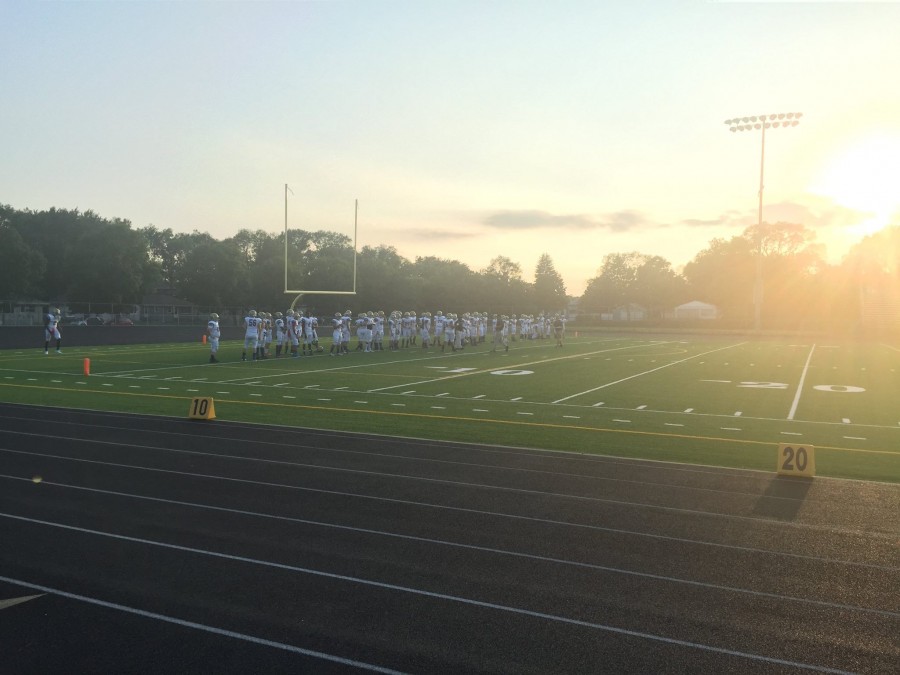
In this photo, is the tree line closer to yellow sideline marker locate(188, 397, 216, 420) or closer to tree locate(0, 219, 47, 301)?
tree locate(0, 219, 47, 301)

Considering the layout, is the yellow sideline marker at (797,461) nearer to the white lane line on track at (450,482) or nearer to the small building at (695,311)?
the white lane line on track at (450,482)

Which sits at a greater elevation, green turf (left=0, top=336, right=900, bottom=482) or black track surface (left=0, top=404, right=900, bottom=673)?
green turf (left=0, top=336, right=900, bottom=482)

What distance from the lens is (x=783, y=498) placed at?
336 inches

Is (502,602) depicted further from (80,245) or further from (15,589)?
(80,245)

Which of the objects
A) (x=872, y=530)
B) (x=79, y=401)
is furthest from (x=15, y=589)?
(x=79, y=401)

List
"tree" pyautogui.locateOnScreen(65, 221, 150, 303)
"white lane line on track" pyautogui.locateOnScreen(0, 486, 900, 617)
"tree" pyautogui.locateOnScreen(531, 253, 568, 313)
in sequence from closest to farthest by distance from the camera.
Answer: "white lane line on track" pyautogui.locateOnScreen(0, 486, 900, 617) → "tree" pyautogui.locateOnScreen(65, 221, 150, 303) → "tree" pyautogui.locateOnScreen(531, 253, 568, 313)

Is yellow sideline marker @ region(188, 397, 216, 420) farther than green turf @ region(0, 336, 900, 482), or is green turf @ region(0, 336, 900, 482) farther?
yellow sideline marker @ region(188, 397, 216, 420)

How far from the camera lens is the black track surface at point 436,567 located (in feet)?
15.5

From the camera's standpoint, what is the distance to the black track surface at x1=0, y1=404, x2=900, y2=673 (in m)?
4.73

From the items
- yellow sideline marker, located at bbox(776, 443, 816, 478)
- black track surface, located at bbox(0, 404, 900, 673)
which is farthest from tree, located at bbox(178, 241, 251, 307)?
yellow sideline marker, located at bbox(776, 443, 816, 478)

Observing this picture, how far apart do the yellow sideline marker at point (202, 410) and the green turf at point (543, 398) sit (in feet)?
1.84

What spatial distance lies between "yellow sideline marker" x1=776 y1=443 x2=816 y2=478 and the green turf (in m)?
0.64

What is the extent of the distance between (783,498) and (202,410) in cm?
980

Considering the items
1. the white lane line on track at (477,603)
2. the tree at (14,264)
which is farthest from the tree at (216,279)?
the white lane line on track at (477,603)
